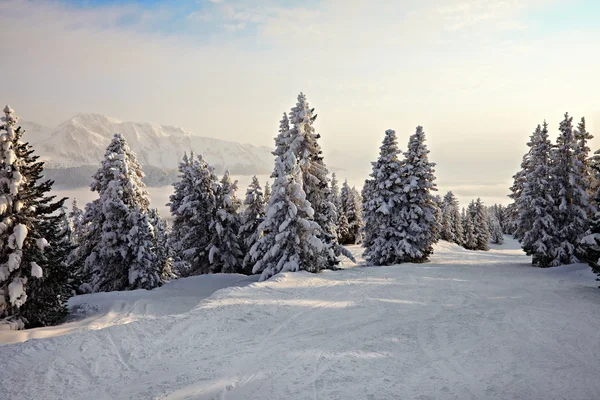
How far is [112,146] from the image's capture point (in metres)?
24.4

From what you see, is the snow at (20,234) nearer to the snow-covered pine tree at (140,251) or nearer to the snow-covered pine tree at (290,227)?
the snow-covered pine tree at (140,251)

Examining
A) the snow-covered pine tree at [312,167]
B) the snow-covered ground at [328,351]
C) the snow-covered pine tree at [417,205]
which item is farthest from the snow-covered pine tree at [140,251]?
the snow-covered pine tree at [417,205]

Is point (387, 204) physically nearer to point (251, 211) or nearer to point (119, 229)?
point (251, 211)

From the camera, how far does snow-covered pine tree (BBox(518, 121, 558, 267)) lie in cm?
2508

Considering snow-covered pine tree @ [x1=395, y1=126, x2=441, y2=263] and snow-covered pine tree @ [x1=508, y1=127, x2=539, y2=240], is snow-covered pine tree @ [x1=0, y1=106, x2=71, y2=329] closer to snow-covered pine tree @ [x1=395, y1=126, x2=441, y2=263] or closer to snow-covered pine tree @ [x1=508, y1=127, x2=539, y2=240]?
snow-covered pine tree @ [x1=395, y1=126, x2=441, y2=263]

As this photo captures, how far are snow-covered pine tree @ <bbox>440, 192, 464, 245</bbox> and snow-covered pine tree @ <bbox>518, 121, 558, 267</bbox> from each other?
35.3 meters

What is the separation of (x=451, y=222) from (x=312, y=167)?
168 feet

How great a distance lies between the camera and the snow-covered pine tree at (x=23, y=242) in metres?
14.2

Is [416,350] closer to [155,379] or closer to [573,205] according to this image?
[155,379]

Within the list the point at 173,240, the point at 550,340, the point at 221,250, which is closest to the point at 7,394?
the point at 550,340

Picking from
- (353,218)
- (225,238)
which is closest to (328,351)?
(225,238)

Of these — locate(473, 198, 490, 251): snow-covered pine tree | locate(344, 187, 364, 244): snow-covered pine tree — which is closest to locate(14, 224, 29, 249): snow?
locate(344, 187, 364, 244): snow-covered pine tree

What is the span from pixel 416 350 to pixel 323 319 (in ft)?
10.4

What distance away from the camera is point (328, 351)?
842 cm
